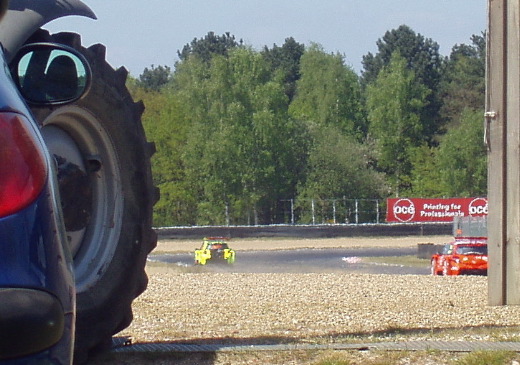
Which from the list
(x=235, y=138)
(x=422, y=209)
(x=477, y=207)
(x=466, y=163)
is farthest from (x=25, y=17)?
(x=466, y=163)

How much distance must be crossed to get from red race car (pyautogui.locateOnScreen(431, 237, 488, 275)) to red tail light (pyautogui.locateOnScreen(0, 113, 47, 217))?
26037 mm

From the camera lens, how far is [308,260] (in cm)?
3919

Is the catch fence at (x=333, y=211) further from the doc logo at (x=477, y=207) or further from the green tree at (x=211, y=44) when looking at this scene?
the green tree at (x=211, y=44)

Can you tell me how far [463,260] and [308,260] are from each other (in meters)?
11.5

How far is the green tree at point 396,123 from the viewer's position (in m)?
81.8

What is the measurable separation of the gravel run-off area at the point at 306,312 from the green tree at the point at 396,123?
70.3 metres

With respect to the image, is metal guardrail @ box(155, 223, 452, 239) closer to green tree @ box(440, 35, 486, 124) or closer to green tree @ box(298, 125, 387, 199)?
green tree @ box(298, 125, 387, 199)

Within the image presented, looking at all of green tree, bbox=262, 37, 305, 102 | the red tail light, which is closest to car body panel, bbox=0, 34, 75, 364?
the red tail light

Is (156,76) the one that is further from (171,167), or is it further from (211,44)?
(171,167)

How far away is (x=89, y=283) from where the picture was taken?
19.0 ft

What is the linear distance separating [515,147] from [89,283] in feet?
17.1

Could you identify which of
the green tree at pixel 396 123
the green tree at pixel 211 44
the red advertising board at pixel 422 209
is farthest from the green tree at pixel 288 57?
the red advertising board at pixel 422 209

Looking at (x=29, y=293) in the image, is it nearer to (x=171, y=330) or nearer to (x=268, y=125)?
(x=171, y=330)

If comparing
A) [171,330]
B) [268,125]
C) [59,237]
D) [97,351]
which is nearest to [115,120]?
[97,351]
